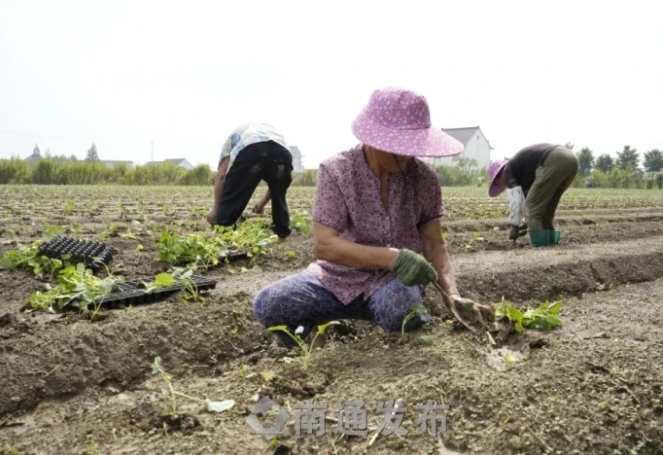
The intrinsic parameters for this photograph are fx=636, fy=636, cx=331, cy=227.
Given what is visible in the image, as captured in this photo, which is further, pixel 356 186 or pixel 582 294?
pixel 582 294

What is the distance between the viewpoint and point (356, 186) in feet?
8.48

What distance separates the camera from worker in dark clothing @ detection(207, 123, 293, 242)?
16.7 feet

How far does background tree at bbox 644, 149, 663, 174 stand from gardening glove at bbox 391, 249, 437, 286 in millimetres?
60767

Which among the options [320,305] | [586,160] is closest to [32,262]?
[320,305]

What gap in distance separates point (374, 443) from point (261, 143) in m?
3.57

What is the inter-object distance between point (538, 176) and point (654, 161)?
5840cm

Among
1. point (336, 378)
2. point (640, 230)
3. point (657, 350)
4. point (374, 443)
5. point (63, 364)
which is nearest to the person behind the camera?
point (374, 443)

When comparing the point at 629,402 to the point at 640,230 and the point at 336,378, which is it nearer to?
the point at 336,378

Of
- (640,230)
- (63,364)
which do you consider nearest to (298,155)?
(640,230)

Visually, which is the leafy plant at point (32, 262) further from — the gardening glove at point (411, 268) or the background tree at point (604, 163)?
the background tree at point (604, 163)

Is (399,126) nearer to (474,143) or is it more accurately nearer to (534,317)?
(534,317)

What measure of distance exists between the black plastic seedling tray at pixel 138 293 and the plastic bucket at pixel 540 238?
3.61 metres

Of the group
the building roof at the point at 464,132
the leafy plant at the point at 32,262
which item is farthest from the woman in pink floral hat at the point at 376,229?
the building roof at the point at 464,132

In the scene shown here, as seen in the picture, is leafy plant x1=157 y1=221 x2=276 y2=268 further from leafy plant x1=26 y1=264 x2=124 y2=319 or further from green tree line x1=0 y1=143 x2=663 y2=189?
green tree line x1=0 y1=143 x2=663 y2=189
